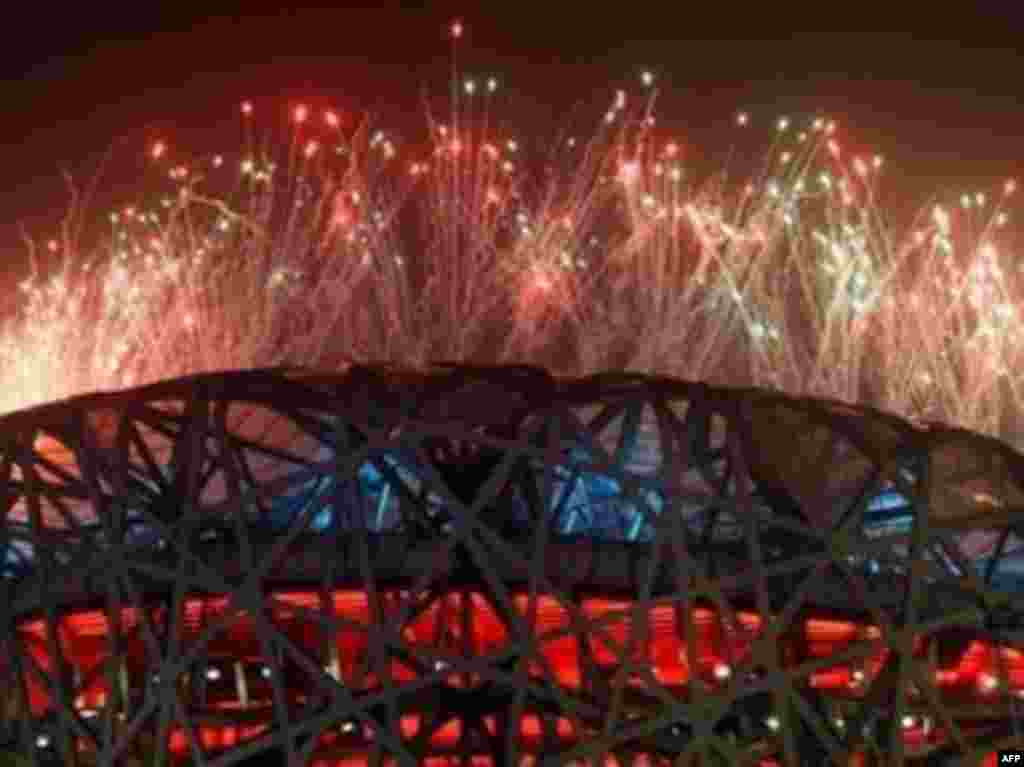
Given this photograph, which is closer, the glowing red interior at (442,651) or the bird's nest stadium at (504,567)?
the bird's nest stadium at (504,567)

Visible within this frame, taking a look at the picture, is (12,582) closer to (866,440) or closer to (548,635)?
(548,635)

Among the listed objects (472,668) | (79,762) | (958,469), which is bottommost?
(79,762)

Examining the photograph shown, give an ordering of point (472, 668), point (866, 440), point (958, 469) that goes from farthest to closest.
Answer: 1. point (958, 469)
2. point (866, 440)
3. point (472, 668)

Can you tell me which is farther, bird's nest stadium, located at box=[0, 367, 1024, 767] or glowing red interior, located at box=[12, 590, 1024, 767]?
glowing red interior, located at box=[12, 590, 1024, 767]

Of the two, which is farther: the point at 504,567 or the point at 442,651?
the point at 504,567

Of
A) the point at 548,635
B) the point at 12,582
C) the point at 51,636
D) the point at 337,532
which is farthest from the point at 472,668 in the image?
the point at 12,582

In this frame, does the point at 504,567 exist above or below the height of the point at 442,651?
above

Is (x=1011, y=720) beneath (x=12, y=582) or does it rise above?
beneath

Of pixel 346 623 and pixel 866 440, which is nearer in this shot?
pixel 346 623
